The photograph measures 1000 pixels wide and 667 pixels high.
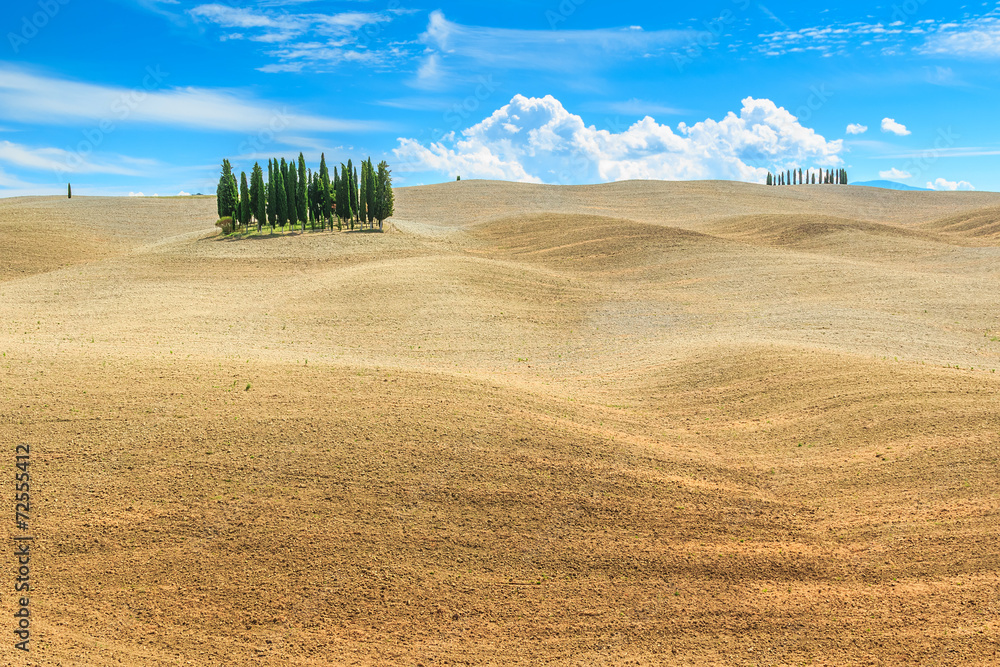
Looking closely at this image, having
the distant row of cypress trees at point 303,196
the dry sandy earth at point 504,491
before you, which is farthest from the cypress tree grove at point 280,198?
the dry sandy earth at point 504,491

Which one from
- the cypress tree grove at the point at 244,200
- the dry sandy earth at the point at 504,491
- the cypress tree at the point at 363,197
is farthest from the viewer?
the cypress tree at the point at 363,197

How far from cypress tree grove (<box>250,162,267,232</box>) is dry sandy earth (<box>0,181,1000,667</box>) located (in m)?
28.2

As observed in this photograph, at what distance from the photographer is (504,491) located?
564 inches

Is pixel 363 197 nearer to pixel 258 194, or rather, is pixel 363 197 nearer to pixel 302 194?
pixel 302 194

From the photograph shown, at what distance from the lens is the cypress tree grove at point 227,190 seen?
56.9 m

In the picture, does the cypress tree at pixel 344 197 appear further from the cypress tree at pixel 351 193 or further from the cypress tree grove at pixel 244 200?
the cypress tree grove at pixel 244 200

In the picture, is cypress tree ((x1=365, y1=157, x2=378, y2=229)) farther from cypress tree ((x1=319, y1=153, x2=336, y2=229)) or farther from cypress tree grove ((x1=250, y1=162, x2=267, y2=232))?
cypress tree grove ((x1=250, y1=162, x2=267, y2=232))

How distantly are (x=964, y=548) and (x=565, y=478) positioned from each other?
8.29 metres

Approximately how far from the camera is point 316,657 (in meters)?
11.1

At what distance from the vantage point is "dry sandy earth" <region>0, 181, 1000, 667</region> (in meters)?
11.6

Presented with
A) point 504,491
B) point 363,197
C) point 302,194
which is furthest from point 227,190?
point 504,491

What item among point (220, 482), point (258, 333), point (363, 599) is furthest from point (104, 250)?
point (363, 599)

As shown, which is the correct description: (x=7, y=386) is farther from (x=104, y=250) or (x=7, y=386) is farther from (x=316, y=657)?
(x=104, y=250)

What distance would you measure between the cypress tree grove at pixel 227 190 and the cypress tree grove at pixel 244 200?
1132mm
